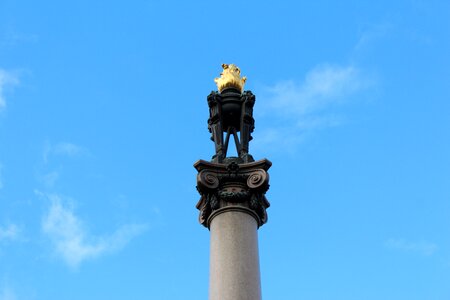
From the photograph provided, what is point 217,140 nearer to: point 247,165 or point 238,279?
point 247,165

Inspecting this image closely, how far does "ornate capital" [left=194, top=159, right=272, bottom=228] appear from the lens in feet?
47.8

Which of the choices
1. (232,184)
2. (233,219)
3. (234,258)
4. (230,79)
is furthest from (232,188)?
(230,79)

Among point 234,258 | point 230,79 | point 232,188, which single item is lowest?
point 234,258

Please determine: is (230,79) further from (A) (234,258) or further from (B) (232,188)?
(A) (234,258)

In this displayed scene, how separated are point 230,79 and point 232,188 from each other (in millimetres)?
3601

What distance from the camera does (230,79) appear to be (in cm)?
1742

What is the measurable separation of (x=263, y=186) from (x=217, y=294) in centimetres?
265

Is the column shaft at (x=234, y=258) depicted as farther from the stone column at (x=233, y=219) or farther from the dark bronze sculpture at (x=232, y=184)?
the dark bronze sculpture at (x=232, y=184)

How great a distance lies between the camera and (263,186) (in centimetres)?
1482

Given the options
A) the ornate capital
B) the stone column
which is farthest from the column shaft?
the ornate capital

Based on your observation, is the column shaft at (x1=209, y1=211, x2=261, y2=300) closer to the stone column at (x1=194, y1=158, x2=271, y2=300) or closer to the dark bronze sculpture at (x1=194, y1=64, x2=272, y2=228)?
the stone column at (x1=194, y1=158, x2=271, y2=300)

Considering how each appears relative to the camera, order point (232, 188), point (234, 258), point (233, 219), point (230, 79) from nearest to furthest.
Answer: point (234, 258)
point (233, 219)
point (232, 188)
point (230, 79)

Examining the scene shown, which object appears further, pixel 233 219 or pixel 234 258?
pixel 233 219

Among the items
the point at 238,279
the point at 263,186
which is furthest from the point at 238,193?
the point at 238,279
